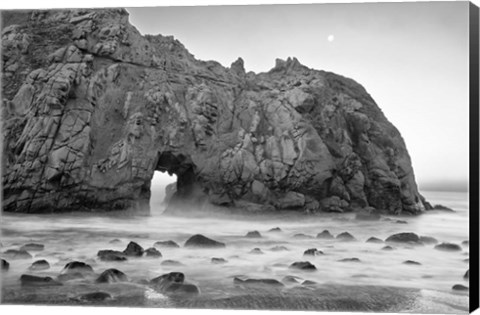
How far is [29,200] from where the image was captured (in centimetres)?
1110

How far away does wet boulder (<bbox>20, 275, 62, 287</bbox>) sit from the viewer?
10328 mm

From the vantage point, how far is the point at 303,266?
33.0 feet

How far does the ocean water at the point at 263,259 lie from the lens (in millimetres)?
9586

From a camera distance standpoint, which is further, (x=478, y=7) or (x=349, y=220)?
(x=349, y=220)

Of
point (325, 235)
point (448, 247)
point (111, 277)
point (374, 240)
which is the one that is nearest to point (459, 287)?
point (448, 247)

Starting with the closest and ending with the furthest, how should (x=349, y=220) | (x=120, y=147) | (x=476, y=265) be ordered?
(x=476, y=265) < (x=349, y=220) < (x=120, y=147)

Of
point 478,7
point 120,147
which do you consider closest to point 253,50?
point 120,147

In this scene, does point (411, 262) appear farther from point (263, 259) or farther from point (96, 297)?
point (96, 297)

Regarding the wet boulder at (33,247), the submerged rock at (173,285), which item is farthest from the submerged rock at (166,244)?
the wet boulder at (33,247)

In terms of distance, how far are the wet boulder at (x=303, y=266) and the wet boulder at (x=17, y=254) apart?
14.2 feet

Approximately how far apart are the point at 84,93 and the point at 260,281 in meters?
4.62

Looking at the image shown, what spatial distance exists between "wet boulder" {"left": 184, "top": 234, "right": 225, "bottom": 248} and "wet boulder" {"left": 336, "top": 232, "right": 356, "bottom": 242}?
6.15 feet

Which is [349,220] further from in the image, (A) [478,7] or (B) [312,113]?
(A) [478,7]

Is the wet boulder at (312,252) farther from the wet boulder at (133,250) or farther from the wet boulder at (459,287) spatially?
the wet boulder at (133,250)
